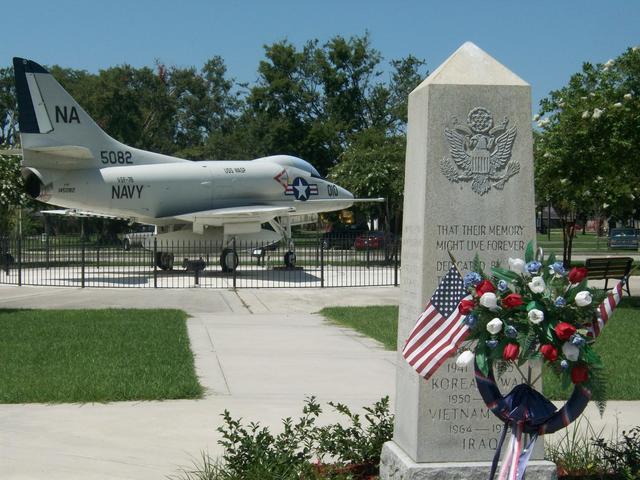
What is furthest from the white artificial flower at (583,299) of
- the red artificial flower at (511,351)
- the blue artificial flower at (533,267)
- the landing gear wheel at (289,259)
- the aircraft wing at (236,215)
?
the landing gear wheel at (289,259)

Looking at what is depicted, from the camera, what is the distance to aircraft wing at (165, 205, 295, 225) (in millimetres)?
29969

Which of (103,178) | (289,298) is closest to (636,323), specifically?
(289,298)

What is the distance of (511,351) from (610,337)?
34.9 ft

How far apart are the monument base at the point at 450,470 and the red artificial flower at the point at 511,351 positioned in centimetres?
145

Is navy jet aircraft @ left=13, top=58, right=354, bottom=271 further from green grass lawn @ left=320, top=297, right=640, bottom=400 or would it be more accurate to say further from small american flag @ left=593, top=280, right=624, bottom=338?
small american flag @ left=593, top=280, right=624, bottom=338

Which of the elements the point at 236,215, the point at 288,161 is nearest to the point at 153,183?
the point at 236,215

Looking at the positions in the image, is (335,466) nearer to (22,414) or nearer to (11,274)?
(22,414)

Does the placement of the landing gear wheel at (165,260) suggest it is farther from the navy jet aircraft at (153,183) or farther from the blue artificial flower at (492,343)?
the blue artificial flower at (492,343)

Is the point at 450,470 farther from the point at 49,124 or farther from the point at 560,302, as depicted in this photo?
the point at 49,124

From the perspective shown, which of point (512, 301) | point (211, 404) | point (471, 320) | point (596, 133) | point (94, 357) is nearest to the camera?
point (512, 301)

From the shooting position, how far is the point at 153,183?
29094mm

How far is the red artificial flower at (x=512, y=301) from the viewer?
13.8 ft

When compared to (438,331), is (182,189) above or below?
above

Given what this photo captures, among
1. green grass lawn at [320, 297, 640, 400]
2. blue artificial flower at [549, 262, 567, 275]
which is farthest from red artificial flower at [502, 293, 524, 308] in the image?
green grass lawn at [320, 297, 640, 400]
